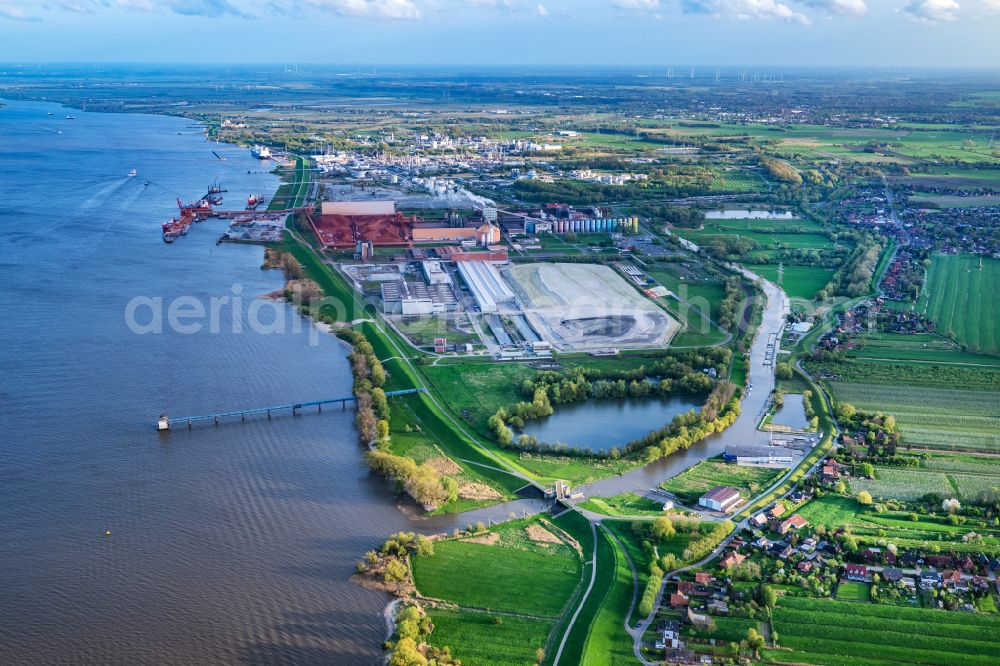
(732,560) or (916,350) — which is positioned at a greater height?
(916,350)

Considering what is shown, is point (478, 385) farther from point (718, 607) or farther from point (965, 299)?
point (965, 299)

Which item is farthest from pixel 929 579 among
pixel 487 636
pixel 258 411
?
pixel 258 411

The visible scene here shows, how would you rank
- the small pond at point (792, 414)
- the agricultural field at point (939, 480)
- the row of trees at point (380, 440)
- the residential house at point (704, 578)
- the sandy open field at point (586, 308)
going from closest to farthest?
the residential house at point (704, 578) → the row of trees at point (380, 440) → the agricultural field at point (939, 480) → the small pond at point (792, 414) → the sandy open field at point (586, 308)

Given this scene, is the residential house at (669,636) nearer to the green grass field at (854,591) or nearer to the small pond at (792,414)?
the green grass field at (854,591)

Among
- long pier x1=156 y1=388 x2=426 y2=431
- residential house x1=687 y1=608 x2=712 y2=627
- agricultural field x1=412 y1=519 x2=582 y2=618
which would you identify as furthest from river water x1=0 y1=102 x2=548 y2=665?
residential house x1=687 y1=608 x2=712 y2=627

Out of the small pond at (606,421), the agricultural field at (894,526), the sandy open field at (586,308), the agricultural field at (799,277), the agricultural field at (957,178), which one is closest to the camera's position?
the agricultural field at (894,526)

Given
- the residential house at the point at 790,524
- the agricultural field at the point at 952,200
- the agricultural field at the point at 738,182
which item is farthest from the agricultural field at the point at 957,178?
the residential house at the point at 790,524

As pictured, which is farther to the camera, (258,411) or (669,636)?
(258,411)
